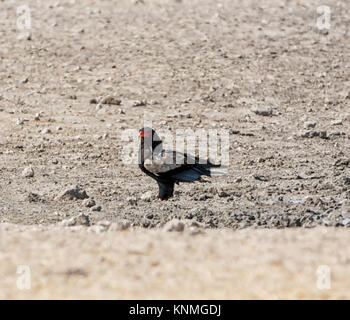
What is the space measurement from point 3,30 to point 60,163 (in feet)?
23.2

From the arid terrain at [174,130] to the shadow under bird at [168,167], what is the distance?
0.75ft

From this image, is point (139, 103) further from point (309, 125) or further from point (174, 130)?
point (309, 125)

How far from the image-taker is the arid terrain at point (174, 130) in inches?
214

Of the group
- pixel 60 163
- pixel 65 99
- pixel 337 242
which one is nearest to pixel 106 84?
pixel 65 99

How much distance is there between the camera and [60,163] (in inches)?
426

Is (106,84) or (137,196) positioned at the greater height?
(106,84)

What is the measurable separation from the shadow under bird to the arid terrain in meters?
0.23

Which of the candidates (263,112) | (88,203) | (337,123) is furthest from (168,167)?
(337,123)

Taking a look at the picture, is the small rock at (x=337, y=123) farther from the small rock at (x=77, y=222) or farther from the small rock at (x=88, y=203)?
the small rock at (x=77, y=222)

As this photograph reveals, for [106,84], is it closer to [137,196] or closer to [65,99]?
[65,99]

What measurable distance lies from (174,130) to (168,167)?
359cm

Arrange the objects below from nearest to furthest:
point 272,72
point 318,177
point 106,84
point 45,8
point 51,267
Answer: point 51,267
point 318,177
point 106,84
point 272,72
point 45,8

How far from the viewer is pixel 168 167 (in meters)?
9.05

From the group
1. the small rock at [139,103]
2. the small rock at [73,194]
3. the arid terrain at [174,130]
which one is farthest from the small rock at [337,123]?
the small rock at [73,194]
